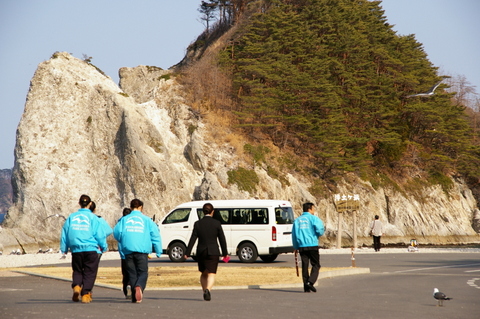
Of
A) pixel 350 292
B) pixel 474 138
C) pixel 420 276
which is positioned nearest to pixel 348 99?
pixel 474 138

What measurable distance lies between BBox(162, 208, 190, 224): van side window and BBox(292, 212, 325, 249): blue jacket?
11.7 m

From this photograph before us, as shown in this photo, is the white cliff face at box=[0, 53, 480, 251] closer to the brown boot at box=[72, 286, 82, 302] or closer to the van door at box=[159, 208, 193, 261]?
the van door at box=[159, 208, 193, 261]

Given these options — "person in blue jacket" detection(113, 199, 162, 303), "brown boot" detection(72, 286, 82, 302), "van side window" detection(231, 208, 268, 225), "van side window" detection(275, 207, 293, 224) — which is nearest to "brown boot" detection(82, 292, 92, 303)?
"brown boot" detection(72, 286, 82, 302)

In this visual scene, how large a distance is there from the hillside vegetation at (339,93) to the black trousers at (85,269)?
44.4 m

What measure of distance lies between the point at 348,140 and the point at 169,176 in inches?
665

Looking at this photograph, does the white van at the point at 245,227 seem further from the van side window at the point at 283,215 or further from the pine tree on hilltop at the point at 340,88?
the pine tree on hilltop at the point at 340,88

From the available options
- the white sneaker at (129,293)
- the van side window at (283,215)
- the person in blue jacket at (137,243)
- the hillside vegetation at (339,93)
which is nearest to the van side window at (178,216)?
the van side window at (283,215)

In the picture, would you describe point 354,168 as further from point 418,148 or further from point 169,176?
point 169,176

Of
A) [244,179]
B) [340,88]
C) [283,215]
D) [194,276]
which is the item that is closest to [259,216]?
[283,215]

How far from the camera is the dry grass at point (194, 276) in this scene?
53.7 ft

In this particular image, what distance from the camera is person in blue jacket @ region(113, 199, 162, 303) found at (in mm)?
12039

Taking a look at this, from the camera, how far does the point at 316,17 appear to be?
6688cm

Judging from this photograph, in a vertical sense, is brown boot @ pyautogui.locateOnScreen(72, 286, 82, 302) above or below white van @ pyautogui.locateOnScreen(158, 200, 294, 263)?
below

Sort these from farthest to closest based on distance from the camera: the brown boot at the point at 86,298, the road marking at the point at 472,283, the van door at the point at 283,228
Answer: the van door at the point at 283,228
the road marking at the point at 472,283
the brown boot at the point at 86,298
